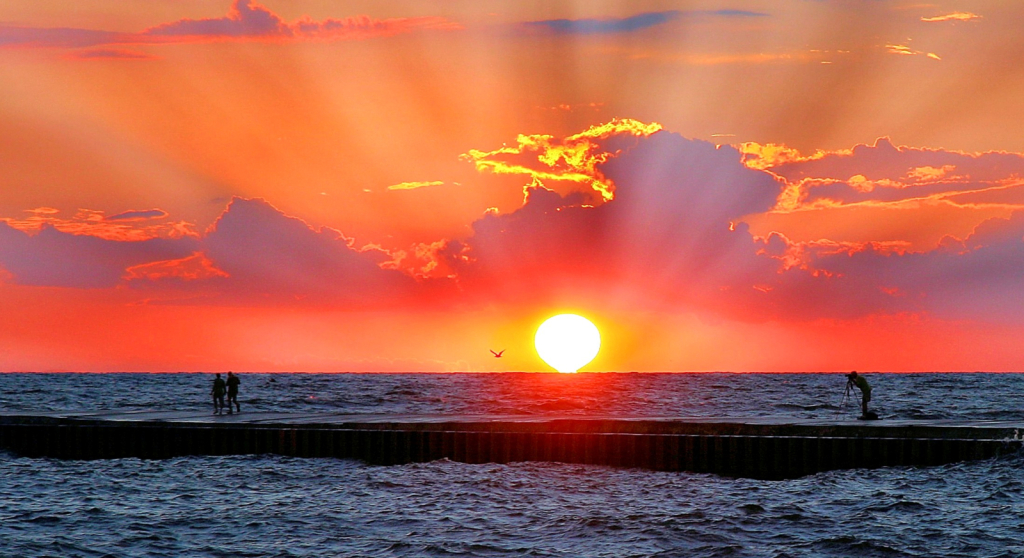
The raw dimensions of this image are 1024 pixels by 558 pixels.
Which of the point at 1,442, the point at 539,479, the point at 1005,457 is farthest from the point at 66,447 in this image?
the point at 1005,457

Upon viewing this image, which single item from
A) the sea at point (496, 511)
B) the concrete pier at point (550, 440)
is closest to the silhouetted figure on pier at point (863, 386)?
the concrete pier at point (550, 440)

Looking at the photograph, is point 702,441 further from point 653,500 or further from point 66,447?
point 66,447

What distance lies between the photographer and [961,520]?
90.9ft

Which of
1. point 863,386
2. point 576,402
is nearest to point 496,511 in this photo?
point 863,386

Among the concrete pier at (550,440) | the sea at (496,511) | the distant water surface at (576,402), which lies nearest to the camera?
the sea at (496,511)

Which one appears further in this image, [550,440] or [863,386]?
[863,386]

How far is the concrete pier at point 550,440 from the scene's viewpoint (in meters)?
35.3

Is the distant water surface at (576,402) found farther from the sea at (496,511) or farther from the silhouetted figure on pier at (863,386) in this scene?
the sea at (496,511)

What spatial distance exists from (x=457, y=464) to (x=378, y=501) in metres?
7.05

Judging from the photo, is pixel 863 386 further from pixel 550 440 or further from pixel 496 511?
pixel 496 511

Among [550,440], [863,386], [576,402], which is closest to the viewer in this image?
[550,440]

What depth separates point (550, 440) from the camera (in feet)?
127

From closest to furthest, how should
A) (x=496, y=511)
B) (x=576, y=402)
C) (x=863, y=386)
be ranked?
1. (x=496, y=511)
2. (x=863, y=386)
3. (x=576, y=402)

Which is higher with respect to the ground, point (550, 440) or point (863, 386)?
point (863, 386)
